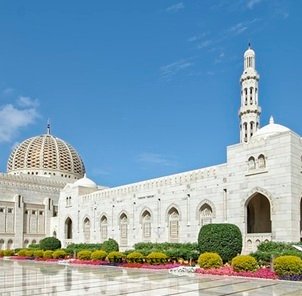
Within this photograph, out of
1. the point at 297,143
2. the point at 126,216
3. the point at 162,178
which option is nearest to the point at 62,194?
the point at 126,216

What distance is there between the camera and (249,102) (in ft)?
122

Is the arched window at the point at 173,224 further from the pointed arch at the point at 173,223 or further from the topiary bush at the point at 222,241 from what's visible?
the topiary bush at the point at 222,241

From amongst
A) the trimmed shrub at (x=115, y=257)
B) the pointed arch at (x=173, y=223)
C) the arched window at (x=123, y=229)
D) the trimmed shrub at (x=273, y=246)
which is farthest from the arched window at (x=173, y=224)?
the trimmed shrub at (x=273, y=246)

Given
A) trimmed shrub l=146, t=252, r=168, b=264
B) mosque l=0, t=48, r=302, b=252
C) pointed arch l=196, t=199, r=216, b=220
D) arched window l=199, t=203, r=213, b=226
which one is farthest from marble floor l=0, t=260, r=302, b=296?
arched window l=199, t=203, r=213, b=226

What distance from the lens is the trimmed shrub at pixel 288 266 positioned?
633 inches

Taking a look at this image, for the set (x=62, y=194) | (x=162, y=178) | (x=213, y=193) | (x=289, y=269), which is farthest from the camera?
(x=62, y=194)

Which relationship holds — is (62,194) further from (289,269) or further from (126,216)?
(289,269)

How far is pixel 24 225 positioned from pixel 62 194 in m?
5.22

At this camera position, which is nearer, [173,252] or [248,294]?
[248,294]

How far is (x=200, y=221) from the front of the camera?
3036 centimetres

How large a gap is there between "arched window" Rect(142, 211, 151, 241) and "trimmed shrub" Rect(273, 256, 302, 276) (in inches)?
763

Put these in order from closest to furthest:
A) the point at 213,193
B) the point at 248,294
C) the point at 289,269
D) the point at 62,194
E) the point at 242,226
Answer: the point at 248,294
the point at 289,269
the point at 242,226
the point at 213,193
the point at 62,194

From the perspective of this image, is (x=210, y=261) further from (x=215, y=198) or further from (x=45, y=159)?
(x=45, y=159)

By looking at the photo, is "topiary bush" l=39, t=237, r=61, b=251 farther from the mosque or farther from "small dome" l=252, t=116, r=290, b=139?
"small dome" l=252, t=116, r=290, b=139
